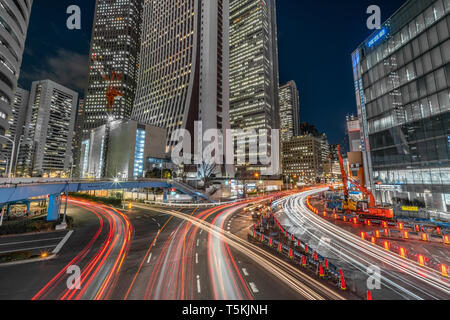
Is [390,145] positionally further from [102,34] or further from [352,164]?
[102,34]

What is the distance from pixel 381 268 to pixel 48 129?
209m

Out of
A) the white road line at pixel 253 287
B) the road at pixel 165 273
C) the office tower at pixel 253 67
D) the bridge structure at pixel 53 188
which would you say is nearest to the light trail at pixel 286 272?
the road at pixel 165 273

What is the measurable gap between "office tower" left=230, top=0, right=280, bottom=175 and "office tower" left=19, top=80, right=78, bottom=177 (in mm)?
142798

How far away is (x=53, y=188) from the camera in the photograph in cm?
2712

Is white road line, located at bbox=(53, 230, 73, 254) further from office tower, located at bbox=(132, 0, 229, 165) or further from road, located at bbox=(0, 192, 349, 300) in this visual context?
office tower, located at bbox=(132, 0, 229, 165)

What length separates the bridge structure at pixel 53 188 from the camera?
1900cm

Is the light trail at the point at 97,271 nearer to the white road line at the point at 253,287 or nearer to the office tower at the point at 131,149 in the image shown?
the white road line at the point at 253,287

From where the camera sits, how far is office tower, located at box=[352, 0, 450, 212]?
28766 mm

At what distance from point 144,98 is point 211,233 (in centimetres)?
12260

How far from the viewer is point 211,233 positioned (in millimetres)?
20938

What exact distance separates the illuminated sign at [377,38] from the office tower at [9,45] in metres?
74.7

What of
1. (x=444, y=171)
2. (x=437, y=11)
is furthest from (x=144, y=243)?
(x=437, y=11)

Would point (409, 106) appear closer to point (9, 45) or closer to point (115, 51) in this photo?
point (9, 45)

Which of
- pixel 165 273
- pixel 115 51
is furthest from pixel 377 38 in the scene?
pixel 115 51
